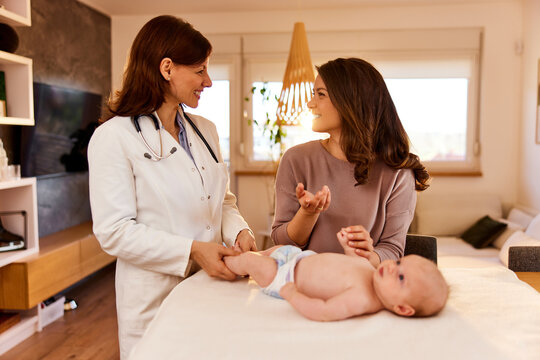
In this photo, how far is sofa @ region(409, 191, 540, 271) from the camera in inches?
149

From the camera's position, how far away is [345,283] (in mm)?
1100

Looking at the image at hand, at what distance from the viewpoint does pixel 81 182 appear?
4707mm

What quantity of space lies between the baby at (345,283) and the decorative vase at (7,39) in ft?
8.39

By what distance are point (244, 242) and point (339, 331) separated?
1.97 feet

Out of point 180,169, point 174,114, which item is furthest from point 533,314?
point 174,114

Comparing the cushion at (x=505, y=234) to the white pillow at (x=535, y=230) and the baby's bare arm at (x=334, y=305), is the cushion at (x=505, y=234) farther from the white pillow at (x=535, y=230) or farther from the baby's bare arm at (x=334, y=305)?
the baby's bare arm at (x=334, y=305)

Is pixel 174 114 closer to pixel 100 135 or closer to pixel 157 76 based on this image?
pixel 157 76

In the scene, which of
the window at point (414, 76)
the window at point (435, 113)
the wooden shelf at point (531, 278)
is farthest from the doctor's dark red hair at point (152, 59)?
the window at point (435, 113)

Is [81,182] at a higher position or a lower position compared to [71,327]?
higher

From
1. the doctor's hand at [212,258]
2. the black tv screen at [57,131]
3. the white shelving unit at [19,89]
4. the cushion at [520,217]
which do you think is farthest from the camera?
the cushion at [520,217]

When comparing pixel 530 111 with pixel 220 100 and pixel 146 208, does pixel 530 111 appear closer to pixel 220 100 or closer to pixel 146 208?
pixel 220 100

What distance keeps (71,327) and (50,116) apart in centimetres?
172

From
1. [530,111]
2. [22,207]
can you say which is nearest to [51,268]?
[22,207]

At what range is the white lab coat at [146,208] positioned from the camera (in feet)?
4.21
